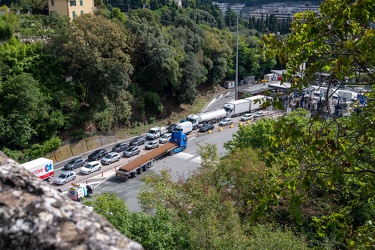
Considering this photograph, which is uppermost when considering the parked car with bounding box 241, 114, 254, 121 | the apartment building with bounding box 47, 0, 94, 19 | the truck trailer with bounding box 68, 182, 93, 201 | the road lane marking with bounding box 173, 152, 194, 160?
the apartment building with bounding box 47, 0, 94, 19

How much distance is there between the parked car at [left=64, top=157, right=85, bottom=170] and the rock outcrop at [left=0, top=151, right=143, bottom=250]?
25.6 metres

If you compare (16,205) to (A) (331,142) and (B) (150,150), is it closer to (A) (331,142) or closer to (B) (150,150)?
(A) (331,142)

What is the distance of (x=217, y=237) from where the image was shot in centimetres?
1172

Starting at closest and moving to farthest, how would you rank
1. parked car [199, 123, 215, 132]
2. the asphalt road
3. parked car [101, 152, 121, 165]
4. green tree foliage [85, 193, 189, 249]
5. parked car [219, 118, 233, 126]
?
green tree foliage [85, 193, 189, 249] → the asphalt road → parked car [101, 152, 121, 165] → parked car [199, 123, 215, 132] → parked car [219, 118, 233, 126]

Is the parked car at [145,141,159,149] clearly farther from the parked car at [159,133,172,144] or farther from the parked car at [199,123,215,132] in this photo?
the parked car at [199,123,215,132]

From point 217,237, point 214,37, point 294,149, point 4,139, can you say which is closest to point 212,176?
point 217,237

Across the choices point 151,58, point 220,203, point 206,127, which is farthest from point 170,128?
point 220,203

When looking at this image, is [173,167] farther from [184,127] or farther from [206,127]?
[206,127]

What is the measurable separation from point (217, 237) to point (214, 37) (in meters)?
42.1

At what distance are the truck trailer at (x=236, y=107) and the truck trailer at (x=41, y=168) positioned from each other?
21.0 metres

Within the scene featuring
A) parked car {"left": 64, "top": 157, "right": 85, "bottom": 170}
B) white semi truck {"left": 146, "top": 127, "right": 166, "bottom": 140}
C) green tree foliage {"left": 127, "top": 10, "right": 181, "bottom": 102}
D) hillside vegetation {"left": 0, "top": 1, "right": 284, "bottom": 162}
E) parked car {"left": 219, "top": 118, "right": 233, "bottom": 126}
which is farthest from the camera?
parked car {"left": 219, "top": 118, "right": 233, "bottom": 126}

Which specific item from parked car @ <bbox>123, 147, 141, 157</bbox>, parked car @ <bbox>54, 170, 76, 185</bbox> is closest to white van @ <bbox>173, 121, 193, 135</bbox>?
parked car @ <bbox>123, 147, 141, 157</bbox>

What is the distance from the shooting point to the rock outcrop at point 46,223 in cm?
248

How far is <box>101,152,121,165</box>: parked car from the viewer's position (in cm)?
2862
